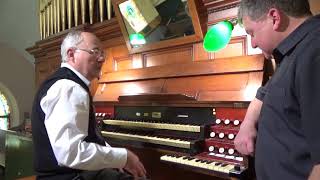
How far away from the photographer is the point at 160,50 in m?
3.21

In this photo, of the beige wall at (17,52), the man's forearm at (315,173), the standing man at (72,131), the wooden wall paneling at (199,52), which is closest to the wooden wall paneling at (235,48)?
the wooden wall paneling at (199,52)

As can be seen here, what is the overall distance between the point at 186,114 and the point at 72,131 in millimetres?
1017

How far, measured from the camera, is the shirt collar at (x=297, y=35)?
126 centimetres

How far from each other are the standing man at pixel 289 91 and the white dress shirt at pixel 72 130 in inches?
36.2

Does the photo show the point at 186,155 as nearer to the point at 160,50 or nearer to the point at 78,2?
the point at 160,50

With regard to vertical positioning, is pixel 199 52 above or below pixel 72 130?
above

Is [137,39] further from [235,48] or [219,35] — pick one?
[219,35]

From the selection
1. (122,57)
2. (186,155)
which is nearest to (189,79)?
(186,155)

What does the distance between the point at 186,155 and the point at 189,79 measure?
742mm

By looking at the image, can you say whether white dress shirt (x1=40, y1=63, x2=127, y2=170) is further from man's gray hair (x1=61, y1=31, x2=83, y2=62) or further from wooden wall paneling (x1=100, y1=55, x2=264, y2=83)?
wooden wall paneling (x1=100, y1=55, x2=264, y2=83)

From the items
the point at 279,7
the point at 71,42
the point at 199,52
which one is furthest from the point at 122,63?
the point at 279,7

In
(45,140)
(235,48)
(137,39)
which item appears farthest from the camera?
(137,39)

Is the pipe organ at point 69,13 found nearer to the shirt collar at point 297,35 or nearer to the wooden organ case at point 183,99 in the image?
the wooden organ case at point 183,99

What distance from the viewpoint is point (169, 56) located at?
312 centimetres
